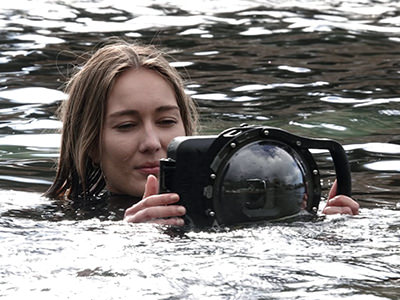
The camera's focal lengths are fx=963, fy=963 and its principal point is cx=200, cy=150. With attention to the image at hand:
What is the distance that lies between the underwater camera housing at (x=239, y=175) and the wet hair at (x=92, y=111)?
0.94 m

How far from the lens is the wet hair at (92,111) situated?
406 centimetres

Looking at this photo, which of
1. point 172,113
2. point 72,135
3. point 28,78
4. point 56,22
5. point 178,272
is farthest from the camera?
point 56,22

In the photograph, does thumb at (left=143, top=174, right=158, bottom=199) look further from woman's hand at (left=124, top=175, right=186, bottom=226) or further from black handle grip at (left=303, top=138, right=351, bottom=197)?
black handle grip at (left=303, top=138, right=351, bottom=197)

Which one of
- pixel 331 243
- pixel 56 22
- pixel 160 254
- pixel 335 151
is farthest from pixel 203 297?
pixel 56 22

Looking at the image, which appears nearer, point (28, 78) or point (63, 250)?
point (63, 250)

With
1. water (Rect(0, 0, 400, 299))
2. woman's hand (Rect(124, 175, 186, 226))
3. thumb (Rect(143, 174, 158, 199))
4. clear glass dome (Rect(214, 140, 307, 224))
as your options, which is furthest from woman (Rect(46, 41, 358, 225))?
clear glass dome (Rect(214, 140, 307, 224))

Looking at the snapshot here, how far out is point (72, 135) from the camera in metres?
4.30

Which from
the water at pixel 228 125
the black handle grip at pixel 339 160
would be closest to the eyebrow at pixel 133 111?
the water at pixel 228 125

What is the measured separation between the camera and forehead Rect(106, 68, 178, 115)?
3.92 m

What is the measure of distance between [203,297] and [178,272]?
24 cm

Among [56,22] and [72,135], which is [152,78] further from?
[56,22]

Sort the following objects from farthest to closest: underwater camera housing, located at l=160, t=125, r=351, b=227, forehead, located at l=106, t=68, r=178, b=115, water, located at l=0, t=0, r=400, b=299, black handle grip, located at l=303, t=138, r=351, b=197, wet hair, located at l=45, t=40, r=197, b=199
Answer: wet hair, located at l=45, t=40, r=197, b=199
forehead, located at l=106, t=68, r=178, b=115
black handle grip, located at l=303, t=138, r=351, b=197
underwater camera housing, located at l=160, t=125, r=351, b=227
water, located at l=0, t=0, r=400, b=299

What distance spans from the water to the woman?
0.27 meters

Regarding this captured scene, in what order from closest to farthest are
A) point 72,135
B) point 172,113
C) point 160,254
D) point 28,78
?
point 160,254 → point 172,113 → point 72,135 → point 28,78
